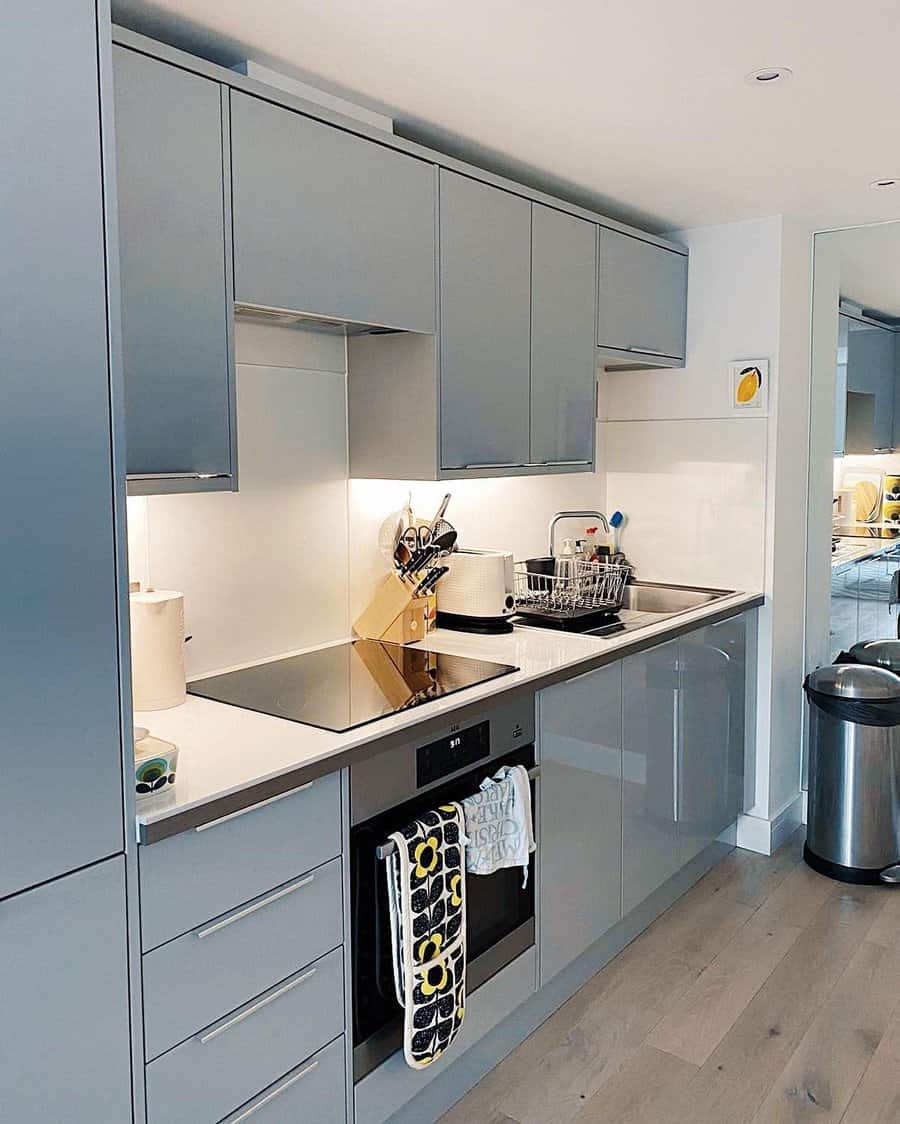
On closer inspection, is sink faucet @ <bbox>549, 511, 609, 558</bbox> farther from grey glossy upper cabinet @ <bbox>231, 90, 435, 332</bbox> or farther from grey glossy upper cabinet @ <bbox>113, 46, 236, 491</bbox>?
grey glossy upper cabinet @ <bbox>113, 46, 236, 491</bbox>

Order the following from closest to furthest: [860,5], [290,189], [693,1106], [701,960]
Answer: [860,5], [290,189], [693,1106], [701,960]

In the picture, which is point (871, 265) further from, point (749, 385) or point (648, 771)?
point (648, 771)

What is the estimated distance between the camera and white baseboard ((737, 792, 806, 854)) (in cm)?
359

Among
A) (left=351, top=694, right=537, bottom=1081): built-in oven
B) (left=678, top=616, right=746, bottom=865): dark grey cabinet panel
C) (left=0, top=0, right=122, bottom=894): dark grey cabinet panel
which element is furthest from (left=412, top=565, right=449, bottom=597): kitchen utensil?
(left=0, top=0, right=122, bottom=894): dark grey cabinet panel

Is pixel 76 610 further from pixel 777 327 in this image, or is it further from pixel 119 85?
pixel 777 327

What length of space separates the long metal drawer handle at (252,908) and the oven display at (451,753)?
13.4 inches

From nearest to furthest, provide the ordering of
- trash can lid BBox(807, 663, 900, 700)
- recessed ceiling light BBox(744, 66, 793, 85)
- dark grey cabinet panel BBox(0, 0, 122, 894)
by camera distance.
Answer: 1. dark grey cabinet panel BBox(0, 0, 122, 894)
2. recessed ceiling light BBox(744, 66, 793, 85)
3. trash can lid BBox(807, 663, 900, 700)

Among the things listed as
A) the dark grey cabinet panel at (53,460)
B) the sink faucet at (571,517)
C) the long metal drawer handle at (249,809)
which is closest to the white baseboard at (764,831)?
the sink faucet at (571,517)

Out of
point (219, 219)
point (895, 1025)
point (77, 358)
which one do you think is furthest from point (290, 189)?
point (895, 1025)

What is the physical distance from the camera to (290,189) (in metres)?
2.06

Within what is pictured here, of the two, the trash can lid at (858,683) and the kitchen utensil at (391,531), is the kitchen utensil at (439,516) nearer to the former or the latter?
the kitchen utensil at (391,531)

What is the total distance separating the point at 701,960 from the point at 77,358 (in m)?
2.42

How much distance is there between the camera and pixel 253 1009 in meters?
1.70

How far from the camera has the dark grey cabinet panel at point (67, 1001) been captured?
136cm
